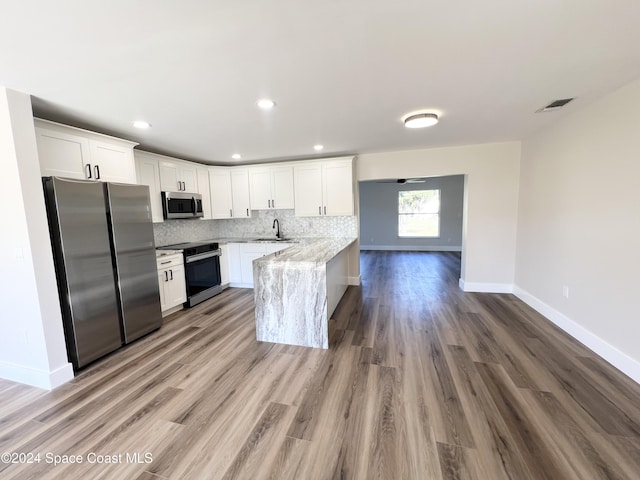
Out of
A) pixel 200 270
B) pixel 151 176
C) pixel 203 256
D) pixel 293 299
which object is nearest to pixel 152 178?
pixel 151 176

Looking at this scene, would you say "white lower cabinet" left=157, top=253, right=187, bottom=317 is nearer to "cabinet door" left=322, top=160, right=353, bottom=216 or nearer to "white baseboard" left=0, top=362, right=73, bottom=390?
"white baseboard" left=0, top=362, right=73, bottom=390

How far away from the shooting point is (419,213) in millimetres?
8922

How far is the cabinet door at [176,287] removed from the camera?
3742 mm

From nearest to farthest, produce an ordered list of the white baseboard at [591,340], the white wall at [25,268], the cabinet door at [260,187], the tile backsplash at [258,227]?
1. the white wall at [25,268]
2. the white baseboard at [591,340]
3. the tile backsplash at [258,227]
4. the cabinet door at [260,187]

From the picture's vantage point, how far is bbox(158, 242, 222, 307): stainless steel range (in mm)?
4039

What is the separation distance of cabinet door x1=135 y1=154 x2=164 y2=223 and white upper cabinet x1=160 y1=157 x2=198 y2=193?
0.35 feet

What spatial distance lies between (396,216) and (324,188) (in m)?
5.14

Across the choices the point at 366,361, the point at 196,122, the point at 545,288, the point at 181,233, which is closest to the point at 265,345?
the point at 366,361

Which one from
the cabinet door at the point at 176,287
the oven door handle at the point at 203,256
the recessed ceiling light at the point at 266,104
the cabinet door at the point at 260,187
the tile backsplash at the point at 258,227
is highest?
the recessed ceiling light at the point at 266,104

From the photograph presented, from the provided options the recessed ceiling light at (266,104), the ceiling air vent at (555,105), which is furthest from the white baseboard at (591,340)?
the recessed ceiling light at (266,104)

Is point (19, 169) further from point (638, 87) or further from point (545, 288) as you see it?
point (545, 288)

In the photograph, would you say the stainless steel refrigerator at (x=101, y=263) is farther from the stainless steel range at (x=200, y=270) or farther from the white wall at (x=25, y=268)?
the stainless steel range at (x=200, y=270)

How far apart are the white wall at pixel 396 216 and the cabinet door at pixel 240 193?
5.17m

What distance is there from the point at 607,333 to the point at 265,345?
3352mm
